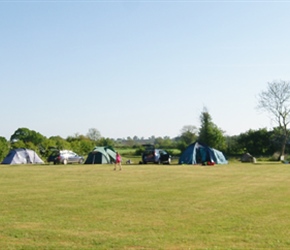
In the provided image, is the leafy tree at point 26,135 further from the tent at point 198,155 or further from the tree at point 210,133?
the tent at point 198,155

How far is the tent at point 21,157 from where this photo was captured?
41453 mm

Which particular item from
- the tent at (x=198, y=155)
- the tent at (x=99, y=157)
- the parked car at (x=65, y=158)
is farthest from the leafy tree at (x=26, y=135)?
the tent at (x=198, y=155)

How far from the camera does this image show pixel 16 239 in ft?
28.3

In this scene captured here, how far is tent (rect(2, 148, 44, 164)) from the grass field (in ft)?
82.3

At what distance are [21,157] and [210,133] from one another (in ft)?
77.7

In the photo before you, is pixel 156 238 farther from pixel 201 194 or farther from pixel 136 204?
pixel 201 194

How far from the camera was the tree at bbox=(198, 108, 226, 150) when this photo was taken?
54.1 metres

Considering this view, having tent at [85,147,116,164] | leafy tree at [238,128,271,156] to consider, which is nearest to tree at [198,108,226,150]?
leafy tree at [238,128,271,156]

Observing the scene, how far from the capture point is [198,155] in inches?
1539

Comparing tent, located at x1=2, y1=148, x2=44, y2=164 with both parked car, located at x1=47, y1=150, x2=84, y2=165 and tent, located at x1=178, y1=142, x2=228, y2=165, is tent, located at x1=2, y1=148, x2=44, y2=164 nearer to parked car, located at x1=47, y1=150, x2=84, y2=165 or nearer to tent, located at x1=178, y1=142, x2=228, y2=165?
parked car, located at x1=47, y1=150, x2=84, y2=165

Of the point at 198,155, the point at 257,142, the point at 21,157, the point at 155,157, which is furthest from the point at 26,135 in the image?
the point at 198,155

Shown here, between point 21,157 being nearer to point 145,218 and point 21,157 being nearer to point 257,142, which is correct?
point 257,142

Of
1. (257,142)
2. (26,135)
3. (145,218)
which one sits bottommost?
(145,218)

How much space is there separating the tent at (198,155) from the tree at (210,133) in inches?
573
